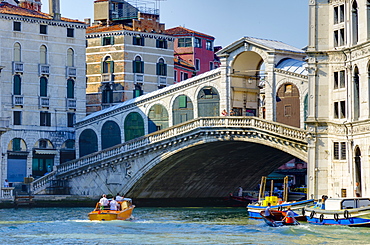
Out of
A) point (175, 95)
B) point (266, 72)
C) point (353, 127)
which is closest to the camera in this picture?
point (353, 127)

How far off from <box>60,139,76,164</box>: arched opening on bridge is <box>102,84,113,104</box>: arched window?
5.78m

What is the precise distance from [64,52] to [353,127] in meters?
27.6

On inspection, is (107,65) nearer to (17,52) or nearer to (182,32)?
(17,52)

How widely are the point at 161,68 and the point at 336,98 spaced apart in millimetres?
28558

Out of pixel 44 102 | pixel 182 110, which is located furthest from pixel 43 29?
pixel 182 110

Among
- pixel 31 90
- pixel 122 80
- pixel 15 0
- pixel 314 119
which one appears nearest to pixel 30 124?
pixel 31 90

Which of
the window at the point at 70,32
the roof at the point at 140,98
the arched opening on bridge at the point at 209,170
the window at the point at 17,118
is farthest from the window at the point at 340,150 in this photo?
the window at the point at 70,32

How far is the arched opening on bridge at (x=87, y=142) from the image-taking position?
74062 millimetres

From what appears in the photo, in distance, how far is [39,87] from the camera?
7369cm

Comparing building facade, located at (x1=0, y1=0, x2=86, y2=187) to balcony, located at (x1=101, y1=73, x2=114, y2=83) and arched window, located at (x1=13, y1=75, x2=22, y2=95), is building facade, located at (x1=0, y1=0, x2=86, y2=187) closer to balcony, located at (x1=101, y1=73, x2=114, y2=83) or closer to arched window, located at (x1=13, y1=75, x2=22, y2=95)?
arched window, located at (x1=13, y1=75, x2=22, y2=95)

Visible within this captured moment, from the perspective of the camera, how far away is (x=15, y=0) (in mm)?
84438

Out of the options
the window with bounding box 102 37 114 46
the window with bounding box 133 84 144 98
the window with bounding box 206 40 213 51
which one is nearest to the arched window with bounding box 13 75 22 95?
the window with bounding box 102 37 114 46

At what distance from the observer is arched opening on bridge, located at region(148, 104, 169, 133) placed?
232 feet

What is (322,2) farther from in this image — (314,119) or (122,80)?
(122,80)
